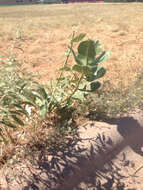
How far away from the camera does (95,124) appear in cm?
174

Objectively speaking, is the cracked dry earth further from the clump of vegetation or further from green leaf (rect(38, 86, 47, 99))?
green leaf (rect(38, 86, 47, 99))

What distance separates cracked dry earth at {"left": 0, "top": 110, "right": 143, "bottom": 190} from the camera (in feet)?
4.33

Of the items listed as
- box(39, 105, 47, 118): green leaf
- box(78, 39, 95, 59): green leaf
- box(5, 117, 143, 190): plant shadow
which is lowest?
box(5, 117, 143, 190): plant shadow

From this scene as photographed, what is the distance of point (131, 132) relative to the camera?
181 cm

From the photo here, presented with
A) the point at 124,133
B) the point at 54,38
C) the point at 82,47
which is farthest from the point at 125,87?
the point at 54,38

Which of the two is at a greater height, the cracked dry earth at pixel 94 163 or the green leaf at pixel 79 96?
the green leaf at pixel 79 96

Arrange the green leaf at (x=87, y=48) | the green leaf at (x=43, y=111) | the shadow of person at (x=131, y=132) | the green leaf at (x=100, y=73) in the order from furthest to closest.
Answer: the shadow of person at (x=131, y=132), the green leaf at (x=100, y=73), the green leaf at (x=43, y=111), the green leaf at (x=87, y=48)

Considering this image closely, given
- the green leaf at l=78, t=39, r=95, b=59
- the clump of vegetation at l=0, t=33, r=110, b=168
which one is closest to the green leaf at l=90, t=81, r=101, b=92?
the clump of vegetation at l=0, t=33, r=110, b=168

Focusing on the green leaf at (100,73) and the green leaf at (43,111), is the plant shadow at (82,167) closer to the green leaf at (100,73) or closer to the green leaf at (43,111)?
the green leaf at (43,111)

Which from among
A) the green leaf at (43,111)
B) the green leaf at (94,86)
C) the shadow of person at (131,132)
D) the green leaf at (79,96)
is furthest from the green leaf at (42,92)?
the shadow of person at (131,132)

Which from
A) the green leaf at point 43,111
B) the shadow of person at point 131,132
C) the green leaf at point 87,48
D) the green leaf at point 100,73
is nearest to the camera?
the green leaf at point 87,48

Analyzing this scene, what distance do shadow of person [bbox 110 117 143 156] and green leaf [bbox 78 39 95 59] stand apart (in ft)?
2.27

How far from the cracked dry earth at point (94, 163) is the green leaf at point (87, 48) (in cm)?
61

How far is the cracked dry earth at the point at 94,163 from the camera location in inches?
51.9
